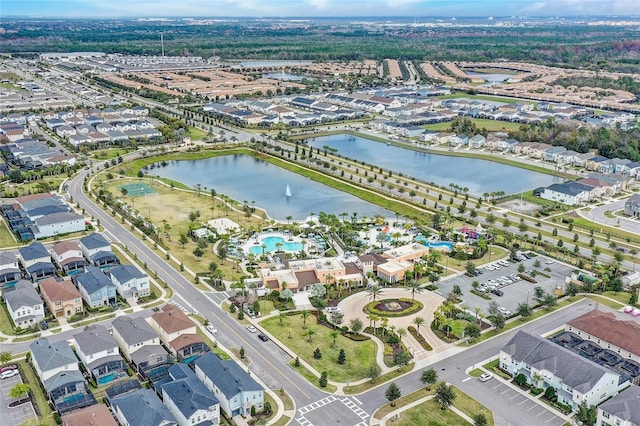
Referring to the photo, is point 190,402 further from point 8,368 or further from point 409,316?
point 409,316

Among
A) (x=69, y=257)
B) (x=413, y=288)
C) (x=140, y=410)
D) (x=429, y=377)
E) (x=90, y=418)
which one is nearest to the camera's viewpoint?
(x=90, y=418)

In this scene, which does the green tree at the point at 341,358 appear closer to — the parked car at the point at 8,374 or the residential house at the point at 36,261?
the parked car at the point at 8,374

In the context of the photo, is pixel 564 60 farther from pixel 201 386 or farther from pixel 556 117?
pixel 201 386

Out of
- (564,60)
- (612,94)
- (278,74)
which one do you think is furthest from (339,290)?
(564,60)

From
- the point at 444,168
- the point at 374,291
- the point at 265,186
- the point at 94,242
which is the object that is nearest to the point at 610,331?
the point at 374,291

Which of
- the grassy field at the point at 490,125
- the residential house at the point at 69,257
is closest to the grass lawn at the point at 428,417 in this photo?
the residential house at the point at 69,257

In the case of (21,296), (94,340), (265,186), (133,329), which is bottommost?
(265,186)

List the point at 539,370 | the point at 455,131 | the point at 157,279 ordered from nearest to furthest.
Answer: the point at 539,370
the point at 157,279
the point at 455,131
